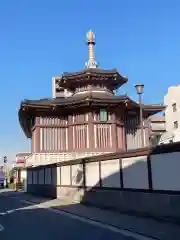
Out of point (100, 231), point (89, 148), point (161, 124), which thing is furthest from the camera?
point (161, 124)

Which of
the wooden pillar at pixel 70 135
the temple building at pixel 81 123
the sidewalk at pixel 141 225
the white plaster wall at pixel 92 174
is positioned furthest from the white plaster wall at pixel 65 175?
the wooden pillar at pixel 70 135

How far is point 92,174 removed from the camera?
789 inches

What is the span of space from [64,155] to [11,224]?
79.8 feet

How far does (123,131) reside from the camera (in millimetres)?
39500

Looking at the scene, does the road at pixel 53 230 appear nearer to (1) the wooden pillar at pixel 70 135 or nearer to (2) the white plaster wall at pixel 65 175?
(2) the white plaster wall at pixel 65 175

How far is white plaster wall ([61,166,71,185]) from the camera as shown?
81.0 feet

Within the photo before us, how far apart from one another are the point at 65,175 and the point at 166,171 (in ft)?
43.7

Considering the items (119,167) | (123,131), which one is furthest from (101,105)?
(119,167)

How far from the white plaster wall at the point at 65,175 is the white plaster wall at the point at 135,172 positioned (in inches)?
354

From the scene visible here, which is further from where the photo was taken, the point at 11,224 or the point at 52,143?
the point at 52,143

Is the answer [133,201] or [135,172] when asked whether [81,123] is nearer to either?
[135,172]

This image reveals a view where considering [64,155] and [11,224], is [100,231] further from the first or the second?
[64,155]

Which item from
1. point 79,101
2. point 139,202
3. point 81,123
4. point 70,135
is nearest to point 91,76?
point 79,101

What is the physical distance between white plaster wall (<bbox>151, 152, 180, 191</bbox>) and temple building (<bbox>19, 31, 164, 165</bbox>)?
22813 mm
